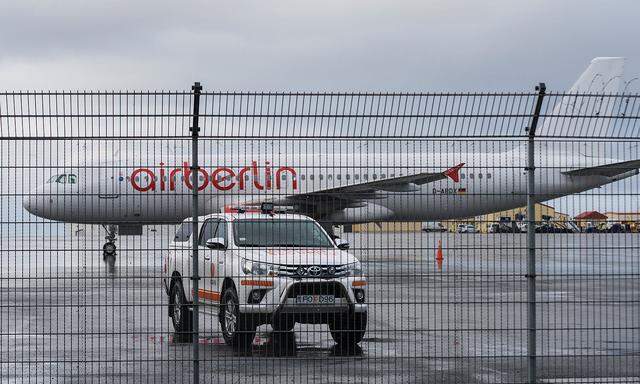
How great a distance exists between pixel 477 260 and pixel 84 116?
12.3ft

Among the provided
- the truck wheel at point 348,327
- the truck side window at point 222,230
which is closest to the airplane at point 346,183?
the truck wheel at point 348,327

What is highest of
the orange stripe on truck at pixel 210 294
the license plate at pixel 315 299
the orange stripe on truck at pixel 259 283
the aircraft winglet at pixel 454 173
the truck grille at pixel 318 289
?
the aircraft winglet at pixel 454 173

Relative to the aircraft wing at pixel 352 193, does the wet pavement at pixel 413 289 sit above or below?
below

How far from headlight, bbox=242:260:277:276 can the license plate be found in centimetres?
47

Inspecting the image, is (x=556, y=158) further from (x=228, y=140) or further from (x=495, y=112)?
(x=228, y=140)

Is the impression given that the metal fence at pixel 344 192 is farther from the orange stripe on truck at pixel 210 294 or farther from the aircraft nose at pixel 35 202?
the orange stripe on truck at pixel 210 294

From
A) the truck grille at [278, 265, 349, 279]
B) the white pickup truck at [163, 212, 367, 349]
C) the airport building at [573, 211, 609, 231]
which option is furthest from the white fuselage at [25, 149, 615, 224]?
the truck grille at [278, 265, 349, 279]

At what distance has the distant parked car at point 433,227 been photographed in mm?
8977

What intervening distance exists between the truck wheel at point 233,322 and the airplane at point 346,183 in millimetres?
1195

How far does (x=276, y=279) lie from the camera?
31.4 ft

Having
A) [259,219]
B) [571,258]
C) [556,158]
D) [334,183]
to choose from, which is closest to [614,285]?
[571,258]

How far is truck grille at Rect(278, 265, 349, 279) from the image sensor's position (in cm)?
947

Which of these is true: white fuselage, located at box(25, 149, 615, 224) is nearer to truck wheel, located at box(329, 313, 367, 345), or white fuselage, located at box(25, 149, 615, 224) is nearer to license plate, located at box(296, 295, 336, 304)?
license plate, located at box(296, 295, 336, 304)

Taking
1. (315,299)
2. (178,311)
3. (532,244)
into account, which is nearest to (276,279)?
(315,299)
